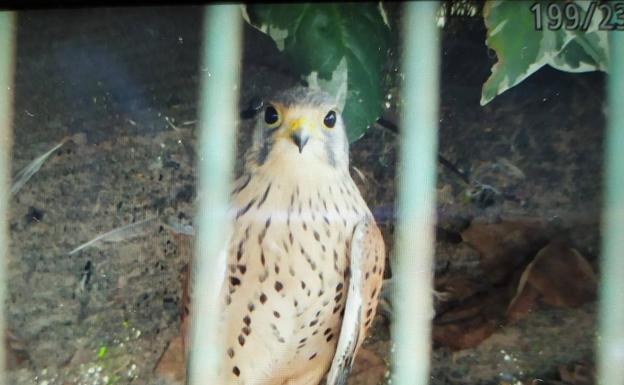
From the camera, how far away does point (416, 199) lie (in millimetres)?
868

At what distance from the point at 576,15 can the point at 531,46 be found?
0.08 m

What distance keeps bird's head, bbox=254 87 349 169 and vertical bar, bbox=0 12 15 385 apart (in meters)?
0.36

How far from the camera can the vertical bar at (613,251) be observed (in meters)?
0.84

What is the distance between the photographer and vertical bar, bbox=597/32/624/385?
2.77 feet

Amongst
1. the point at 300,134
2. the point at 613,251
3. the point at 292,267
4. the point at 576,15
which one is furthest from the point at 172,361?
the point at 576,15

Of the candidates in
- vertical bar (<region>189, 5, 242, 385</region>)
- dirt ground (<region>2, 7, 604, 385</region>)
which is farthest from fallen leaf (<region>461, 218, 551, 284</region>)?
vertical bar (<region>189, 5, 242, 385</region>)

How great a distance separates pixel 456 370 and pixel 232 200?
1.26 feet

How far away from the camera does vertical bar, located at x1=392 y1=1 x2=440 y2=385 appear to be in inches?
33.8


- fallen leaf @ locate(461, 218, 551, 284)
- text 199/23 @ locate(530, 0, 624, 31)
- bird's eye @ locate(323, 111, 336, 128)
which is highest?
text 199/23 @ locate(530, 0, 624, 31)

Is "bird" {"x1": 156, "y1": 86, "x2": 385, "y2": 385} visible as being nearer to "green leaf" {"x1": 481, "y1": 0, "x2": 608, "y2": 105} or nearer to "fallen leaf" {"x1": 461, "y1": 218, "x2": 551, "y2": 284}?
"fallen leaf" {"x1": 461, "y1": 218, "x2": 551, "y2": 284}

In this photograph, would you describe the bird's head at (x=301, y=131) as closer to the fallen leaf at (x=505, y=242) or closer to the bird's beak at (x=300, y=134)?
the bird's beak at (x=300, y=134)

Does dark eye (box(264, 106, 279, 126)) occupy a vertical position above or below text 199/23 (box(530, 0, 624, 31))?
below

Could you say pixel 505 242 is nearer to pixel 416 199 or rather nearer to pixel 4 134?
pixel 416 199

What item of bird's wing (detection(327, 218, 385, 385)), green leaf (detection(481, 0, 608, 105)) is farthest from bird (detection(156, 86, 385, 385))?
green leaf (detection(481, 0, 608, 105))
